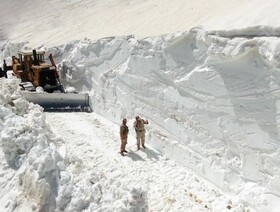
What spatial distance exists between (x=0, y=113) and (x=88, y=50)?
5951 millimetres

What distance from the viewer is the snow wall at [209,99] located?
32.6ft

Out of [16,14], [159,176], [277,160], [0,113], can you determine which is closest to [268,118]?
[277,160]

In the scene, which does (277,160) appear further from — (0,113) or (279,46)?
(0,113)

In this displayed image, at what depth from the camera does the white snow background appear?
31.1ft

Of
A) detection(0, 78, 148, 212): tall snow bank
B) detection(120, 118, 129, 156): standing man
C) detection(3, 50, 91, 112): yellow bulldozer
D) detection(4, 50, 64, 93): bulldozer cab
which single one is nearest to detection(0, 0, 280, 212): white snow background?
detection(0, 78, 148, 212): tall snow bank

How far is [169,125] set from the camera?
13031 millimetres

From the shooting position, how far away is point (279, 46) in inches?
373

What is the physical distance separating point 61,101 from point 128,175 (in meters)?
6.24

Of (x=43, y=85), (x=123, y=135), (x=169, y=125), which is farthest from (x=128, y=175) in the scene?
(x=43, y=85)

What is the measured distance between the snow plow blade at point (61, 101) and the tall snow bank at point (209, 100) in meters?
1.04

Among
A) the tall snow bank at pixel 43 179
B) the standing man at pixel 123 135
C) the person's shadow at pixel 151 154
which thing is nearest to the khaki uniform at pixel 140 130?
the person's shadow at pixel 151 154

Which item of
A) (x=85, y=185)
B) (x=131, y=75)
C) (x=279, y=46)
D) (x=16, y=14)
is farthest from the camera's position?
(x=16, y=14)

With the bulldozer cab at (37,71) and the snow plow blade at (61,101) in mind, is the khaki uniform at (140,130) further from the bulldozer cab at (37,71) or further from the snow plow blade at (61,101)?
the bulldozer cab at (37,71)

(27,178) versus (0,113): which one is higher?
(0,113)
